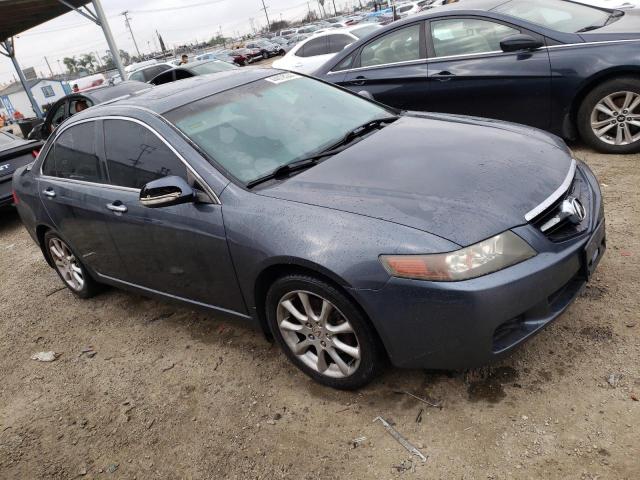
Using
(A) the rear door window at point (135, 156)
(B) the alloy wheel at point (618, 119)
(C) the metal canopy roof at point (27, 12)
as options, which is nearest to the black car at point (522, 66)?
(B) the alloy wheel at point (618, 119)

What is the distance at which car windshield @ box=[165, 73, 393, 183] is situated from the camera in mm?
2932

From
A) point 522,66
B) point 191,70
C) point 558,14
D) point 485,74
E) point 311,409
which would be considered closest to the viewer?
point 311,409

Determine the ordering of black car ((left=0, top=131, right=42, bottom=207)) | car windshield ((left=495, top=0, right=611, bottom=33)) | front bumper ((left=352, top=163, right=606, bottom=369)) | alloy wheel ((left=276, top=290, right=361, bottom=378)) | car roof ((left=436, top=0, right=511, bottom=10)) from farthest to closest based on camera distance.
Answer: black car ((left=0, top=131, right=42, bottom=207)) → car roof ((left=436, top=0, right=511, bottom=10)) → car windshield ((left=495, top=0, right=611, bottom=33)) → alloy wheel ((left=276, top=290, right=361, bottom=378)) → front bumper ((left=352, top=163, right=606, bottom=369))

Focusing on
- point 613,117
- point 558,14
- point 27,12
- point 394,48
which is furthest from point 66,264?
point 27,12

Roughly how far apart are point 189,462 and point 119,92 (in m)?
7.62

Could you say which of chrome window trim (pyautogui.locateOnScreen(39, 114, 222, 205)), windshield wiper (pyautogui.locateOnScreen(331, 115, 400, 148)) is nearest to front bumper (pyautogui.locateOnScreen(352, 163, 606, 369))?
chrome window trim (pyautogui.locateOnScreen(39, 114, 222, 205))

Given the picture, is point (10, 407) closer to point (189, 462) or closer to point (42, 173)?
point (189, 462)

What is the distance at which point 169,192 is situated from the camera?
2770 mm

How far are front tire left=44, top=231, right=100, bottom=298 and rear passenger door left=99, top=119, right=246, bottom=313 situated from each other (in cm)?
97

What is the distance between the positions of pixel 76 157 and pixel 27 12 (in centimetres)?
1352

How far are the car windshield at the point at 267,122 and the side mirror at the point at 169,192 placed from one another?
0.78ft

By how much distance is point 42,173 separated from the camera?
423 centimetres

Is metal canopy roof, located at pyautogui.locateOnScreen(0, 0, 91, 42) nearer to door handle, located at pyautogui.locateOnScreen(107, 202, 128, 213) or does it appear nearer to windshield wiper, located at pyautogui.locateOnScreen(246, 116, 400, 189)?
door handle, located at pyautogui.locateOnScreen(107, 202, 128, 213)

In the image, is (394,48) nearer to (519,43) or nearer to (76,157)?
(519,43)
